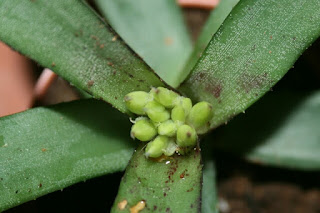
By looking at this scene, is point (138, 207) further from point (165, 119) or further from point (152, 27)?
point (152, 27)

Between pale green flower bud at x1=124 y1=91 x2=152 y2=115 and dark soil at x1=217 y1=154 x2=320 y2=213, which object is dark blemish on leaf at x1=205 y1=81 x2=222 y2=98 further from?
dark soil at x1=217 y1=154 x2=320 y2=213

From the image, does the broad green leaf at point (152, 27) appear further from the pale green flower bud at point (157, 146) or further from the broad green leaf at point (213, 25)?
the pale green flower bud at point (157, 146)

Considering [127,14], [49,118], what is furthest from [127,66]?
[127,14]

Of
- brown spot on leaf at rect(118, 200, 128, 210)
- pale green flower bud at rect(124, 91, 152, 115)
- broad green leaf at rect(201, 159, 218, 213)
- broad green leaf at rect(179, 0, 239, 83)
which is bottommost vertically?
broad green leaf at rect(201, 159, 218, 213)

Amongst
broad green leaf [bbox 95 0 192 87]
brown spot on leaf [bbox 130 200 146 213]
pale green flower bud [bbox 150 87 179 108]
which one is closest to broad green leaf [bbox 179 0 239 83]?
broad green leaf [bbox 95 0 192 87]

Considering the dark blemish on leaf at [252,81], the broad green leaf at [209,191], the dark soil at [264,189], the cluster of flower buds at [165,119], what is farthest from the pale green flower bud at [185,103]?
the dark soil at [264,189]

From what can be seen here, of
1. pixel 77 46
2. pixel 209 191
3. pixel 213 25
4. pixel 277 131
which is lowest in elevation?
pixel 277 131

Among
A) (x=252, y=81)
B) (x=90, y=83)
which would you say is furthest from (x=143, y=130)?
(x=252, y=81)
